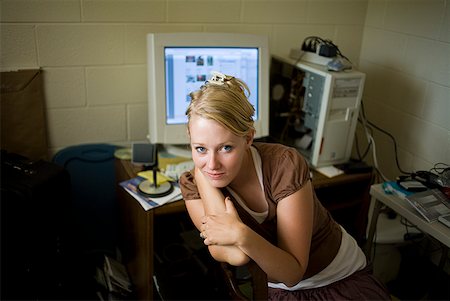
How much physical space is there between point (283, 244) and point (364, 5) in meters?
1.66

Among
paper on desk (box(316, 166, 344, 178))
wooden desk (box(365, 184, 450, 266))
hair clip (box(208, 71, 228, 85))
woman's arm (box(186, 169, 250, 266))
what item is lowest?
wooden desk (box(365, 184, 450, 266))

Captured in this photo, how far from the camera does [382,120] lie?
2.25m

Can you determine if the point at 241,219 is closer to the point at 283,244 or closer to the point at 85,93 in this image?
the point at 283,244

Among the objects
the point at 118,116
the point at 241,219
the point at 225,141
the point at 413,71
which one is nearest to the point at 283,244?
the point at 241,219

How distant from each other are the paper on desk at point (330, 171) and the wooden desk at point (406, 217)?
17 centimetres

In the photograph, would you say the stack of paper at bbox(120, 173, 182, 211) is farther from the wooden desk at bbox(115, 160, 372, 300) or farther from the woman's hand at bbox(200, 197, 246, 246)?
the woman's hand at bbox(200, 197, 246, 246)

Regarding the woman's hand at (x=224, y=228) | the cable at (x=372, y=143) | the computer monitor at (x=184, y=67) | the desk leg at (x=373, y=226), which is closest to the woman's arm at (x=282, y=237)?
the woman's hand at (x=224, y=228)

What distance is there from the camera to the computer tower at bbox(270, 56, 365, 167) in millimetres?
1784

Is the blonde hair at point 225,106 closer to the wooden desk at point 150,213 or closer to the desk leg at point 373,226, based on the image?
the wooden desk at point 150,213

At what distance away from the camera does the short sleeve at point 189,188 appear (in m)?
1.27

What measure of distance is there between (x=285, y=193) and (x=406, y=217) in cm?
65

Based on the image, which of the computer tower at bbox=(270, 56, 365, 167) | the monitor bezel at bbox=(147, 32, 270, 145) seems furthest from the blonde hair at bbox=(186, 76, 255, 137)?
the computer tower at bbox=(270, 56, 365, 167)

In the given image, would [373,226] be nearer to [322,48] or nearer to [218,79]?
[322,48]

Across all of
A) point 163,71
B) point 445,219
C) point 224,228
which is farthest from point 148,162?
point 445,219
